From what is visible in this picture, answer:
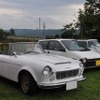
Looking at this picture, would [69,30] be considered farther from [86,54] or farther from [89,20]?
[86,54]

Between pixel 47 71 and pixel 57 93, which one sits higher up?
pixel 47 71

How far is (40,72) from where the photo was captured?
19.2 feet

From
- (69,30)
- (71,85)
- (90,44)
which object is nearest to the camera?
(71,85)

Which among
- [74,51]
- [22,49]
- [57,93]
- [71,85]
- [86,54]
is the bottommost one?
[57,93]

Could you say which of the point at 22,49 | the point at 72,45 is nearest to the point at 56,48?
the point at 72,45

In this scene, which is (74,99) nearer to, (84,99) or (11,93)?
(84,99)

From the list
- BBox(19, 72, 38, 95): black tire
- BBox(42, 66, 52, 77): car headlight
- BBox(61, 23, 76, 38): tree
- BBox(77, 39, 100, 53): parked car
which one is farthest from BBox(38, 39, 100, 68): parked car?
BBox(61, 23, 76, 38): tree

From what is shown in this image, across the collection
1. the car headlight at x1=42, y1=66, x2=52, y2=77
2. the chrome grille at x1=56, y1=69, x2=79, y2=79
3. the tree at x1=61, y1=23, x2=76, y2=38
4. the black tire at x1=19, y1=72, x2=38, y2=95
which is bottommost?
the black tire at x1=19, y1=72, x2=38, y2=95

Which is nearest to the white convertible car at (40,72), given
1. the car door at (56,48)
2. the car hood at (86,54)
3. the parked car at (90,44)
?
the car hood at (86,54)

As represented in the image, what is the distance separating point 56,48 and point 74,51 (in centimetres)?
100

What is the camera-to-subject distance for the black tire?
19.9 ft

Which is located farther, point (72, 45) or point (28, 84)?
point (72, 45)

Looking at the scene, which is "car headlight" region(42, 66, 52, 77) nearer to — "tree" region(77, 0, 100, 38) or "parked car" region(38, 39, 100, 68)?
"parked car" region(38, 39, 100, 68)

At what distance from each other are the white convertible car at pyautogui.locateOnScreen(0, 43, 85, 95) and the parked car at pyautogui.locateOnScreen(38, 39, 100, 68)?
118 inches
